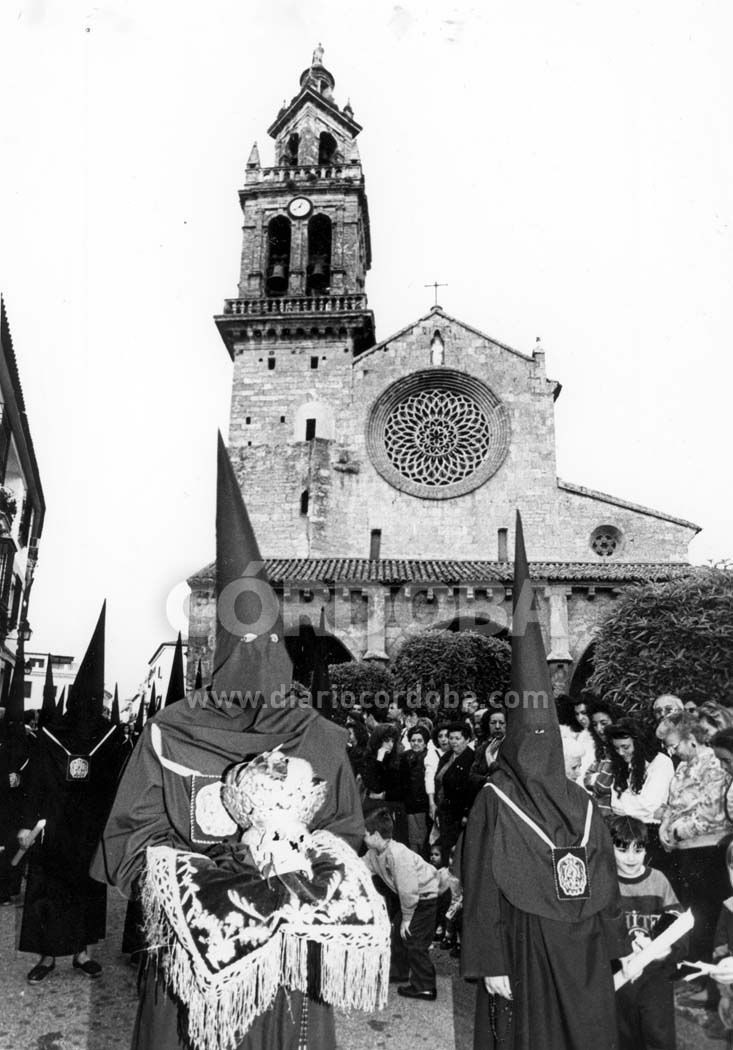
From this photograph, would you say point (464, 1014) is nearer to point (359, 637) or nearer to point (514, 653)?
point (514, 653)

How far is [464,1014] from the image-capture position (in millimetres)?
4922

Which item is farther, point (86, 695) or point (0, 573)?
point (0, 573)

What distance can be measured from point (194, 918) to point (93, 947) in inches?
200

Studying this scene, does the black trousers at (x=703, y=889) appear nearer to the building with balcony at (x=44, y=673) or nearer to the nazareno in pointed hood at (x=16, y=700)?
the nazareno in pointed hood at (x=16, y=700)

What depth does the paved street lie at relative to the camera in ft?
14.4

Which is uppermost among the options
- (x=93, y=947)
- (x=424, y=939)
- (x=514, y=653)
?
(x=514, y=653)

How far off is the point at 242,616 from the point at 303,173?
96.8 feet

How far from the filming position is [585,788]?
15.7ft

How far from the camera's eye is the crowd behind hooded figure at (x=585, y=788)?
16.8ft

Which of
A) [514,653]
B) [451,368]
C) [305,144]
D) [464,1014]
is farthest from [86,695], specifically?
[305,144]

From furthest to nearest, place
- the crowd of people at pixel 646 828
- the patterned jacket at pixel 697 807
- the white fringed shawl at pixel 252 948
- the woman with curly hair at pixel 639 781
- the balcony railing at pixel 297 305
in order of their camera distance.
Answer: the balcony railing at pixel 297 305, the woman with curly hair at pixel 639 781, the patterned jacket at pixel 697 807, the crowd of people at pixel 646 828, the white fringed shawl at pixel 252 948

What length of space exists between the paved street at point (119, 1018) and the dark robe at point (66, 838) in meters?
0.30

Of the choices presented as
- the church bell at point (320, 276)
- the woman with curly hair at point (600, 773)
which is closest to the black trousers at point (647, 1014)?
the woman with curly hair at point (600, 773)

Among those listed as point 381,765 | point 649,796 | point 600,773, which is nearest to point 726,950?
point 649,796
